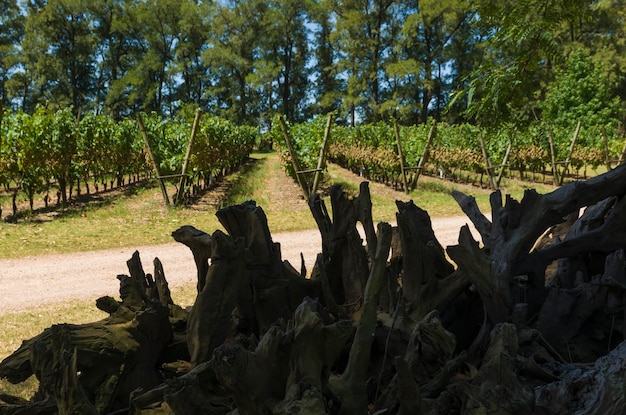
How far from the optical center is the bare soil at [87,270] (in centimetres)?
694

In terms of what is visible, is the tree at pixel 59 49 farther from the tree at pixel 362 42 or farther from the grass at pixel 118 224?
the grass at pixel 118 224

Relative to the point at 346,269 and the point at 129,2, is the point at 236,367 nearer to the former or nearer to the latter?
the point at 346,269

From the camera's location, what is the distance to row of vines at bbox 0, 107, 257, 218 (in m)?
13.1

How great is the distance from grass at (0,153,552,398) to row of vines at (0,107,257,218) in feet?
3.42

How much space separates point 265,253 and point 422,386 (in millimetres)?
473

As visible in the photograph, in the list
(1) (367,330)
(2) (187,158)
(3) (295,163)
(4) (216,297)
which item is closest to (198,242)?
(4) (216,297)

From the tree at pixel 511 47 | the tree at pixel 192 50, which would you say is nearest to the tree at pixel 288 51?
the tree at pixel 192 50

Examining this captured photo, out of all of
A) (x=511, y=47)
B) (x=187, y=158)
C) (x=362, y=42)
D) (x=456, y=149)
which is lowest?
(x=187, y=158)

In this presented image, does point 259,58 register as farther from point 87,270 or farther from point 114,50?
point 87,270

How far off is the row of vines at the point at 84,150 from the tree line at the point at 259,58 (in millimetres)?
24739

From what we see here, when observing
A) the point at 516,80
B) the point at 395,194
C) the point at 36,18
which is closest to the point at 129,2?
the point at 36,18

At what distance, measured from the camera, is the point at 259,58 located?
199 feet

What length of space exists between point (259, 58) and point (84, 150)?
46821 millimetres

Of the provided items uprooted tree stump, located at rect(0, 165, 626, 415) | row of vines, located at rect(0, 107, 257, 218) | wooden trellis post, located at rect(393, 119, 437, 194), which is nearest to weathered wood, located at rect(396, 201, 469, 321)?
uprooted tree stump, located at rect(0, 165, 626, 415)
